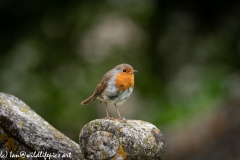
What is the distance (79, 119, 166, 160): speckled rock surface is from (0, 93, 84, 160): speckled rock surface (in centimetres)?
32

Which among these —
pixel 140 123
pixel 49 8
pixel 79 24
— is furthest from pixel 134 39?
pixel 140 123

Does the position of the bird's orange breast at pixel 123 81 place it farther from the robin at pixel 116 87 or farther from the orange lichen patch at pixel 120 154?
the orange lichen patch at pixel 120 154

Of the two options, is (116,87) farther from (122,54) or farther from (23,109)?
(122,54)

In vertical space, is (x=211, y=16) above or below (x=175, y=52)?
above

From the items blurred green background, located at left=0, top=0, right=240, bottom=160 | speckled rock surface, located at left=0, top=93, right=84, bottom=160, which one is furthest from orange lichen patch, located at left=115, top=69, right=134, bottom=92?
blurred green background, located at left=0, top=0, right=240, bottom=160

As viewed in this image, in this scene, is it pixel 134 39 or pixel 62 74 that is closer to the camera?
pixel 62 74

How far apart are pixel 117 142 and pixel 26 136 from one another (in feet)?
2.35

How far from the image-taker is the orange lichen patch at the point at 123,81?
4.87m

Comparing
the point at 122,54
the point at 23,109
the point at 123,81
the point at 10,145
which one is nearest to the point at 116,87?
the point at 123,81

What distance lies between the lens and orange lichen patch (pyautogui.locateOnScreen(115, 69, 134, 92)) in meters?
4.87

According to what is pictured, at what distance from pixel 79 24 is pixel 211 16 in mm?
2704

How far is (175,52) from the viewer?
10.4m

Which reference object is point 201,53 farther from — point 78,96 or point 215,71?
point 78,96

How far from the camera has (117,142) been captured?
3.65 meters
